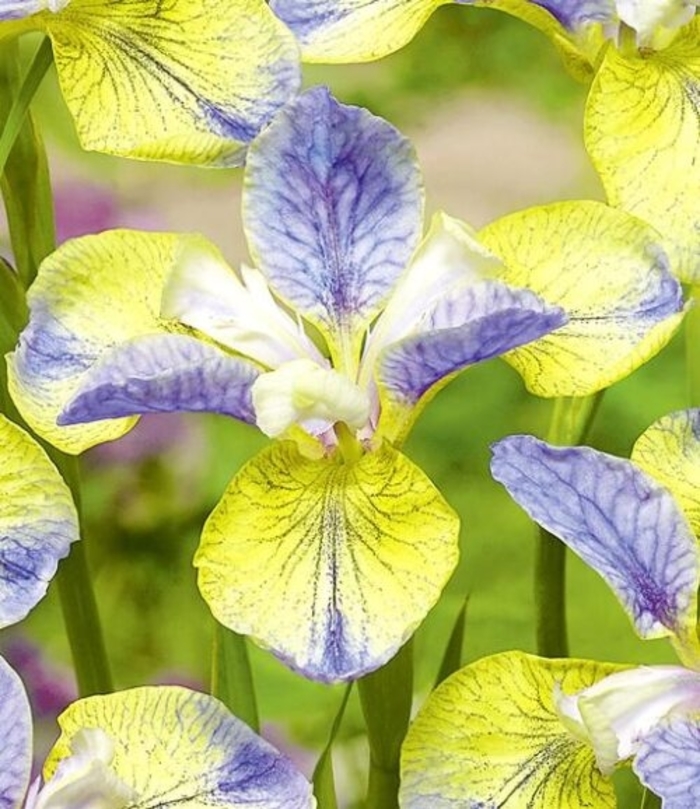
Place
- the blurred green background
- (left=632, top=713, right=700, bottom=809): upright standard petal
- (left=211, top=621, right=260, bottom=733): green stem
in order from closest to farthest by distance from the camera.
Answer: (left=632, top=713, right=700, bottom=809): upright standard petal, (left=211, top=621, right=260, bottom=733): green stem, the blurred green background

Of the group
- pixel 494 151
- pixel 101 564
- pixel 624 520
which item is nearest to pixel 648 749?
pixel 624 520

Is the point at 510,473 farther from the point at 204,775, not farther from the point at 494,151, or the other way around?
the point at 494,151

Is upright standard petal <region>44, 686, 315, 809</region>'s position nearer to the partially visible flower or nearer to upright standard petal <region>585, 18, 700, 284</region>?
the partially visible flower

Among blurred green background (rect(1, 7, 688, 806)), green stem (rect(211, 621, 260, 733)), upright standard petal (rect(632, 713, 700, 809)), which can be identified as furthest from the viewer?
blurred green background (rect(1, 7, 688, 806))

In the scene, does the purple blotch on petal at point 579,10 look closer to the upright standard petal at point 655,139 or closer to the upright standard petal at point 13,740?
the upright standard petal at point 655,139

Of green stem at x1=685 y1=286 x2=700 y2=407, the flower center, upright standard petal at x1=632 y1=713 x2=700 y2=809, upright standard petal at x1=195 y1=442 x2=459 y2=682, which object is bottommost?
upright standard petal at x1=632 y1=713 x2=700 y2=809

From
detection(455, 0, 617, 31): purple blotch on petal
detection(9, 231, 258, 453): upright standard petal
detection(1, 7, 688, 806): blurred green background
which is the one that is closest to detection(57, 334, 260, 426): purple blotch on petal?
detection(9, 231, 258, 453): upright standard petal
